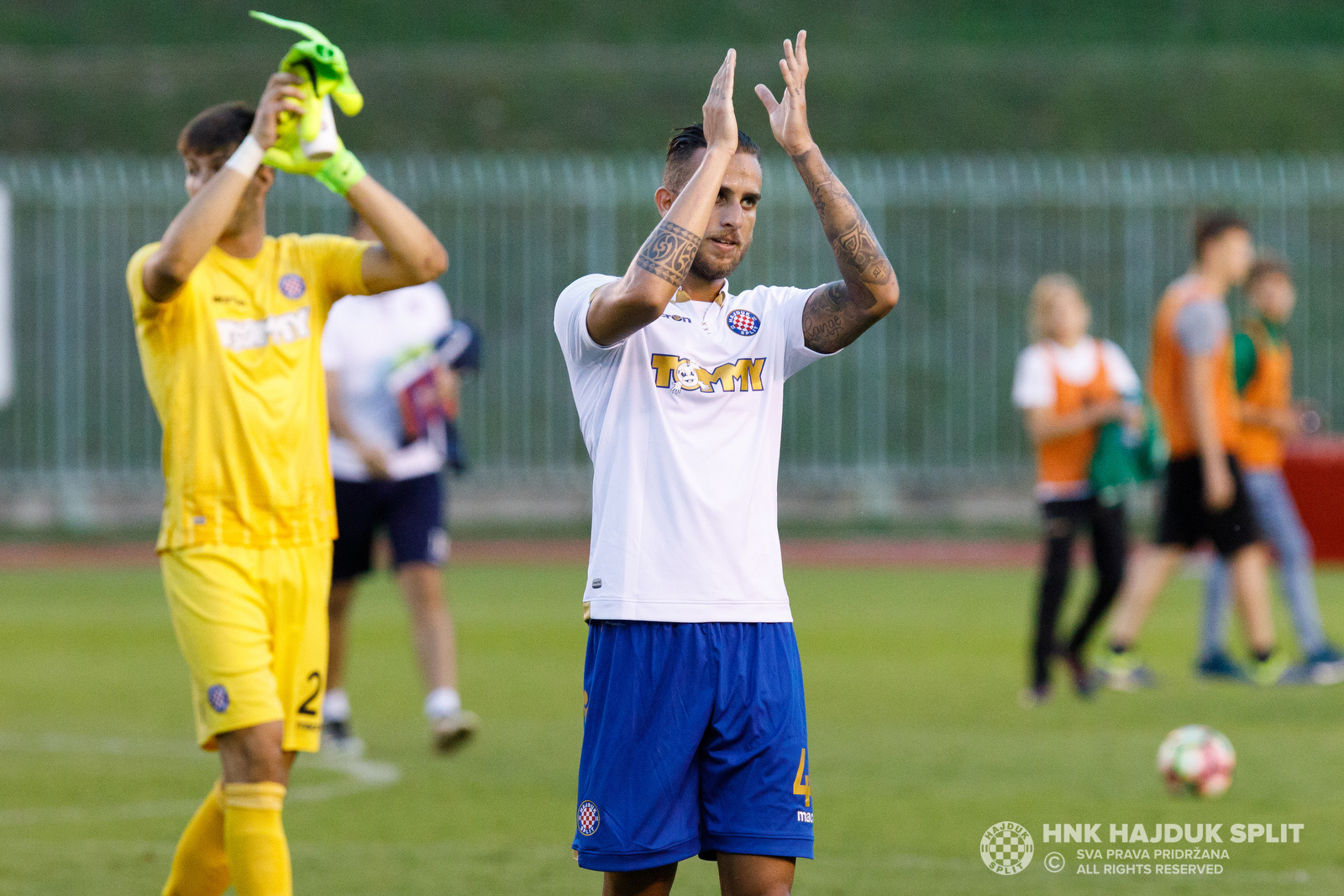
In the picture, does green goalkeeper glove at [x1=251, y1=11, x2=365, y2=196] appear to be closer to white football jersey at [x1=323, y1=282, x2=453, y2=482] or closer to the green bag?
white football jersey at [x1=323, y1=282, x2=453, y2=482]

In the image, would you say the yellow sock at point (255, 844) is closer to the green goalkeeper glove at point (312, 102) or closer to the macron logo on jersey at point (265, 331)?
the macron logo on jersey at point (265, 331)

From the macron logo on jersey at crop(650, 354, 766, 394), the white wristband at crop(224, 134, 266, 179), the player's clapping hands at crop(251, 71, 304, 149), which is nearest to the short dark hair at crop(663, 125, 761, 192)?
the macron logo on jersey at crop(650, 354, 766, 394)

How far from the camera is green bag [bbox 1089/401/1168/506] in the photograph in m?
9.39

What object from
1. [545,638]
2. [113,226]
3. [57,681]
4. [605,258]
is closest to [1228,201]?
[605,258]

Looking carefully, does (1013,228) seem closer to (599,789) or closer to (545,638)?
(545,638)

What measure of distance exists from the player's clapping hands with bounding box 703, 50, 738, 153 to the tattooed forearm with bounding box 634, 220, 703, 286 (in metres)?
0.21

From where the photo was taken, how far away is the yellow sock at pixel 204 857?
491 centimetres

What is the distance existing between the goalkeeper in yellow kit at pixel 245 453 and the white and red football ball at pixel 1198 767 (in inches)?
140

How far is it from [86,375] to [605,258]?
5.55 metres

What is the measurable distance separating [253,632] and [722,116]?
1.85 metres

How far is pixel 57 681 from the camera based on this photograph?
34.8ft

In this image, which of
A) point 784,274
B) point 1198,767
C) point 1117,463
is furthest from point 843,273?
point 784,274

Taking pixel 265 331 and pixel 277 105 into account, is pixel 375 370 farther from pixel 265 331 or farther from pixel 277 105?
pixel 277 105

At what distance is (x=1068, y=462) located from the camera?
9.56m
